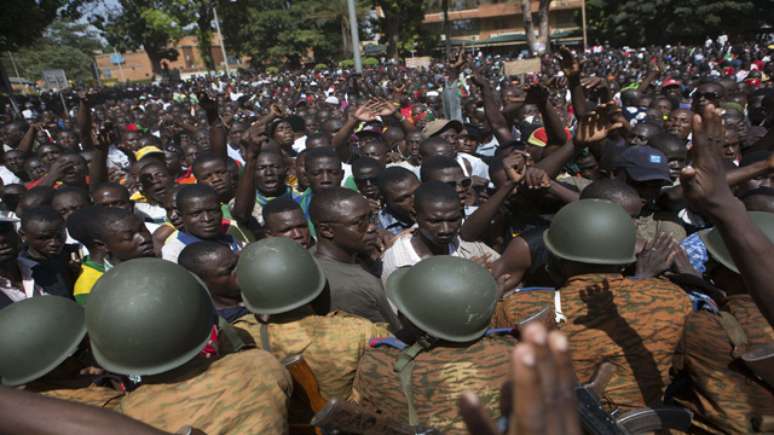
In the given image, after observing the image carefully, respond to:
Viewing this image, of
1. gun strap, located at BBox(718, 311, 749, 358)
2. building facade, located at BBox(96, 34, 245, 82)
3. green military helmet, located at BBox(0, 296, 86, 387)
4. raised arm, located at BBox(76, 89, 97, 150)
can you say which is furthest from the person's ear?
building facade, located at BBox(96, 34, 245, 82)

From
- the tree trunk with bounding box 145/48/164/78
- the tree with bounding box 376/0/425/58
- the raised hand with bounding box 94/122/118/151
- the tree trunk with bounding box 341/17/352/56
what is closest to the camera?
the raised hand with bounding box 94/122/118/151

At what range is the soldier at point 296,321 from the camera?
7.49 ft

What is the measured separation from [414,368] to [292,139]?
18.3 feet

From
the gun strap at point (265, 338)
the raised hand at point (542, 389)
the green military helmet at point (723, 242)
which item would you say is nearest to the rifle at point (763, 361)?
the green military helmet at point (723, 242)

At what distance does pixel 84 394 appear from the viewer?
75.2 inches

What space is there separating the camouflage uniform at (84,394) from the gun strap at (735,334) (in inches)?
95.9

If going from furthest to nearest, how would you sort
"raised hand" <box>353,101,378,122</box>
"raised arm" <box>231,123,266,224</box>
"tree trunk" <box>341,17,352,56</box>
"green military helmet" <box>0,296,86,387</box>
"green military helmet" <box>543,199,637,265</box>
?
1. "tree trunk" <box>341,17,352,56</box>
2. "raised hand" <box>353,101,378,122</box>
3. "raised arm" <box>231,123,266,224</box>
4. "green military helmet" <box>543,199,637,265</box>
5. "green military helmet" <box>0,296,86,387</box>

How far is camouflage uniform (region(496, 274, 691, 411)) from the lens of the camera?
2.23 m

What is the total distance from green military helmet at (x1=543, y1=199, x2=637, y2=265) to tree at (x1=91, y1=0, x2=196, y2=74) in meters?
54.6

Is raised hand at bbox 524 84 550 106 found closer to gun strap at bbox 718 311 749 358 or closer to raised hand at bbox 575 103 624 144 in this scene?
raised hand at bbox 575 103 624 144

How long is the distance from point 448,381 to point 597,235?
1054mm

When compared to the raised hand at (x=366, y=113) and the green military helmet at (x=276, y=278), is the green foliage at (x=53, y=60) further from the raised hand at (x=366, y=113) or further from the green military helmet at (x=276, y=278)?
the green military helmet at (x=276, y=278)

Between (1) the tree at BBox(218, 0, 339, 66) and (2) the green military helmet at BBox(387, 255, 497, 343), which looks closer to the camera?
(2) the green military helmet at BBox(387, 255, 497, 343)

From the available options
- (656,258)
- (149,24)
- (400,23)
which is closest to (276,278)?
(656,258)
